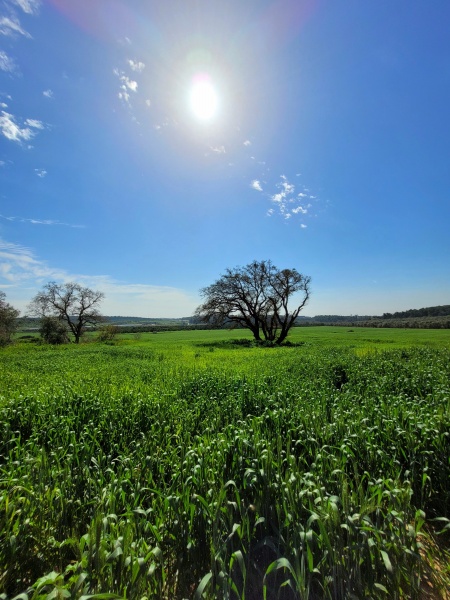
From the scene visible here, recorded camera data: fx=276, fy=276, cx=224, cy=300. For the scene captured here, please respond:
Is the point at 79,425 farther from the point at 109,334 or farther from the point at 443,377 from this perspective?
the point at 109,334

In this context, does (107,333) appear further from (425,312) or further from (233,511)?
(425,312)

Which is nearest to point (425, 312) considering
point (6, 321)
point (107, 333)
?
point (107, 333)

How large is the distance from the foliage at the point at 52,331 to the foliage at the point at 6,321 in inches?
263

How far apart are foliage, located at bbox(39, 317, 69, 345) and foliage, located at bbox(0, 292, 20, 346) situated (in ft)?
21.9

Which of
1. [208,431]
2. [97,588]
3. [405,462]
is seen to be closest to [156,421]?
[208,431]

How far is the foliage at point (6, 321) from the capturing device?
143ft

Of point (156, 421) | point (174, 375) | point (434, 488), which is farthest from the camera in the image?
point (174, 375)

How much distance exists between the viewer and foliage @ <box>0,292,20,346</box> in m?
43.6

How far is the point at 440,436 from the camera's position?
456cm

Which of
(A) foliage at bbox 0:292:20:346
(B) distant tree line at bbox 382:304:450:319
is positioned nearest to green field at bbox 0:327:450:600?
(A) foliage at bbox 0:292:20:346

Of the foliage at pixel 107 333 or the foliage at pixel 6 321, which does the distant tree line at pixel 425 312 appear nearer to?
the foliage at pixel 107 333

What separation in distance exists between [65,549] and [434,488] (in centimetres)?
507

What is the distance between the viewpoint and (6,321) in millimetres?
45906

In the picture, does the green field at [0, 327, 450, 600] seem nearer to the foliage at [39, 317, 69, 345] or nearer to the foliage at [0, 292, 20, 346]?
the foliage at [0, 292, 20, 346]
